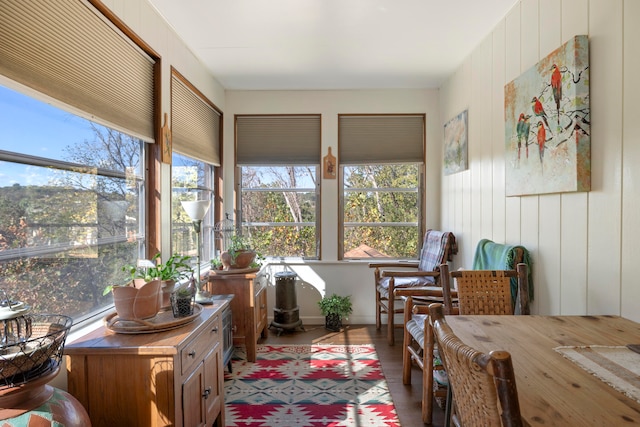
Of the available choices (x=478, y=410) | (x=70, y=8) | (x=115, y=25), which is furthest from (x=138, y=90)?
(x=478, y=410)

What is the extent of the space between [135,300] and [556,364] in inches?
62.3

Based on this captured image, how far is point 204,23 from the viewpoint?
2.58 m

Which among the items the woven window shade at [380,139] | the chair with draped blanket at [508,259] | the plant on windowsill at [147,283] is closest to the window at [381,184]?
the woven window shade at [380,139]

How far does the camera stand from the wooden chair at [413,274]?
3242mm

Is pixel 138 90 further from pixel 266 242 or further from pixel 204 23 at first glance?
pixel 266 242

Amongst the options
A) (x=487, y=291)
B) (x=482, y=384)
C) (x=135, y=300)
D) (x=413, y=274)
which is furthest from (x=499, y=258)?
(x=135, y=300)

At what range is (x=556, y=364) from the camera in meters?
1.05

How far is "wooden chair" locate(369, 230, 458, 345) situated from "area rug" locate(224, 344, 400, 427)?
470 mm

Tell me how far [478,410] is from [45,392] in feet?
3.90

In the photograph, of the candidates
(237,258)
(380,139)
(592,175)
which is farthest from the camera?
(380,139)

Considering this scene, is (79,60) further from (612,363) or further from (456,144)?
(456,144)

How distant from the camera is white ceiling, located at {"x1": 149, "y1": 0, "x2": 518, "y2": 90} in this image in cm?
237

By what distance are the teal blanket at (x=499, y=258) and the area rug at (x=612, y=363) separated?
1.02 metres

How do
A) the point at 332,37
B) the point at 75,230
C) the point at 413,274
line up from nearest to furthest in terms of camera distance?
the point at 75,230 < the point at 332,37 < the point at 413,274
